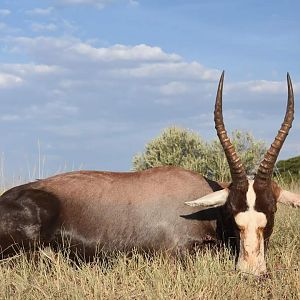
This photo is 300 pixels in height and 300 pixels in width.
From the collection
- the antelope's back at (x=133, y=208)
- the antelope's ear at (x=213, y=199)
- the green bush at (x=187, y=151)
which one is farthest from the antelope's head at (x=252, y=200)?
the green bush at (x=187, y=151)

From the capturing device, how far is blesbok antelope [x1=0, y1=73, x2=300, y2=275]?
684cm

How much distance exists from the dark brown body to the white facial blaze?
877 mm

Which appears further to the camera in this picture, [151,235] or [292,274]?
[151,235]

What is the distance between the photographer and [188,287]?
5.52m

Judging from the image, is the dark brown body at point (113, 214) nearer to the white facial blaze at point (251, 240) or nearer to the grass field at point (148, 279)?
the grass field at point (148, 279)

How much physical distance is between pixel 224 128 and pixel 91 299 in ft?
8.46

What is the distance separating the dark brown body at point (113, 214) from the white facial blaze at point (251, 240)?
0.88 metres

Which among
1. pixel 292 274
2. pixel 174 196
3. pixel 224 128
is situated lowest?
pixel 292 274

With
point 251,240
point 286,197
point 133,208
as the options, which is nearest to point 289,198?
point 286,197

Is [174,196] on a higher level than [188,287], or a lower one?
higher

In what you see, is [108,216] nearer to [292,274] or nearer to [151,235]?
[151,235]

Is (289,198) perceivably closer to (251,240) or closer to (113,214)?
(251,240)

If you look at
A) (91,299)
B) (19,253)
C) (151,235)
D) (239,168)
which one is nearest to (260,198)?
(239,168)

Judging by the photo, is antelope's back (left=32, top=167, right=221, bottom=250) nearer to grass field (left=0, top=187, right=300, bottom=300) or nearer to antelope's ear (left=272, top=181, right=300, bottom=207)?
grass field (left=0, top=187, right=300, bottom=300)
